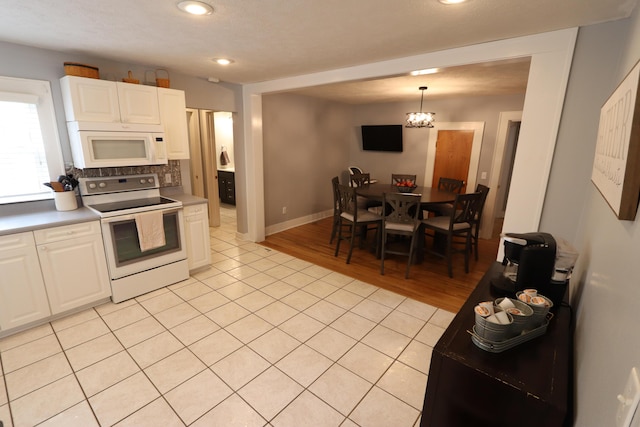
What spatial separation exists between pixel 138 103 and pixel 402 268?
3479 millimetres

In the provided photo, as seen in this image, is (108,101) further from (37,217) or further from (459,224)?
(459,224)

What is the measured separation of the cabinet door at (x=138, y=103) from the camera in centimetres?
273

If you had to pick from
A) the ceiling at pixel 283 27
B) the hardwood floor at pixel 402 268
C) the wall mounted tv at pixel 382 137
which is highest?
the ceiling at pixel 283 27

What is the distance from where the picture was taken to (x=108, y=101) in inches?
104

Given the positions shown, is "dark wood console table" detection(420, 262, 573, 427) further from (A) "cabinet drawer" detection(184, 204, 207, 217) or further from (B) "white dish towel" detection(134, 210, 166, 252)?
(A) "cabinet drawer" detection(184, 204, 207, 217)

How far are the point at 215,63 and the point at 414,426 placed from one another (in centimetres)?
346

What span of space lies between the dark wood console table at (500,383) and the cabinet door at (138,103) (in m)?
3.20

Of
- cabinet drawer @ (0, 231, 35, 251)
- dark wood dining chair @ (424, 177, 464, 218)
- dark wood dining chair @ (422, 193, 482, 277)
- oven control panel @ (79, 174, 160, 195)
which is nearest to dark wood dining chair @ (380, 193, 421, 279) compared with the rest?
dark wood dining chair @ (422, 193, 482, 277)

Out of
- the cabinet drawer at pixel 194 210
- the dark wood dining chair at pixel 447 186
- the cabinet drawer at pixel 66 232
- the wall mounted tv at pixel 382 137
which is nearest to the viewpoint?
the cabinet drawer at pixel 66 232

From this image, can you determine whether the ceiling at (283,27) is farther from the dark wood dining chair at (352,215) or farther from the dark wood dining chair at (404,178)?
the dark wood dining chair at (404,178)

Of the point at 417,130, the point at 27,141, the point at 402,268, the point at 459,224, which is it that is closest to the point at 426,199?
the point at 459,224

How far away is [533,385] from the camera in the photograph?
93cm

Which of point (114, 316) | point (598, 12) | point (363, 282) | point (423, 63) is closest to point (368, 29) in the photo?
point (423, 63)

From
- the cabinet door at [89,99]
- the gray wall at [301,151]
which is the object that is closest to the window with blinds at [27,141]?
the cabinet door at [89,99]
